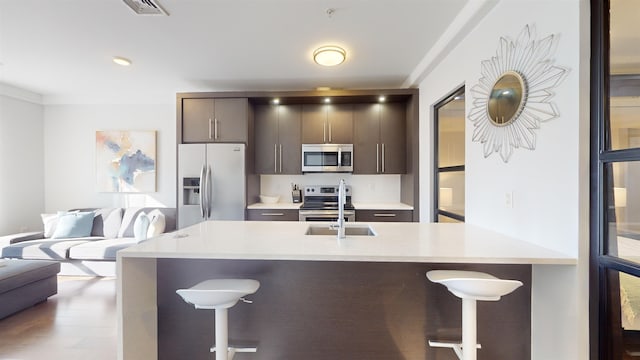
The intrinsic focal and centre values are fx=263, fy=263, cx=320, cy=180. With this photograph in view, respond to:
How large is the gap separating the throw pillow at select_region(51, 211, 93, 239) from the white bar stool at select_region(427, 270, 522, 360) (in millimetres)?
4602

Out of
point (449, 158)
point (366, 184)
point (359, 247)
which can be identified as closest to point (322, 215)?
point (366, 184)

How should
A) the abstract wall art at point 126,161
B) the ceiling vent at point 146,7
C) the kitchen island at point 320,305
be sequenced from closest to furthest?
the kitchen island at point 320,305
the ceiling vent at point 146,7
the abstract wall art at point 126,161

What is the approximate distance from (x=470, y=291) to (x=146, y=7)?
2.79 meters

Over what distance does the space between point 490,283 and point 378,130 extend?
2879mm

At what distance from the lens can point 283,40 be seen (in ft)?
8.05

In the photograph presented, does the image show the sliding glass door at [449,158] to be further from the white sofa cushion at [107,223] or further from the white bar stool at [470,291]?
the white sofa cushion at [107,223]

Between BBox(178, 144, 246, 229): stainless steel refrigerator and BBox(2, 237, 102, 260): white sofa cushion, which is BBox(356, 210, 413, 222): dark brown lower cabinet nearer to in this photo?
BBox(178, 144, 246, 229): stainless steel refrigerator

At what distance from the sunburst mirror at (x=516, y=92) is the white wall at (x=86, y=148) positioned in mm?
4313

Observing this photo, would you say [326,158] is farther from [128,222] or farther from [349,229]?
[128,222]

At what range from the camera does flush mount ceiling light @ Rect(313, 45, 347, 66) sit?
2.53 meters

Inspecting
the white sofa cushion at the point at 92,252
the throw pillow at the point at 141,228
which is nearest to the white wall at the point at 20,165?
the white sofa cushion at the point at 92,252

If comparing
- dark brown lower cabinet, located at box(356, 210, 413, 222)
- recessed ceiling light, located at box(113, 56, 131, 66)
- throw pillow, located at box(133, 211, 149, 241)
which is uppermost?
recessed ceiling light, located at box(113, 56, 131, 66)

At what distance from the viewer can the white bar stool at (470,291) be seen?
119cm

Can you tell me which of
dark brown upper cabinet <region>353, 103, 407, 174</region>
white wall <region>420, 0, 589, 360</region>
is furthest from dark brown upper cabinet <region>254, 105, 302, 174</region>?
white wall <region>420, 0, 589, 360</region>
